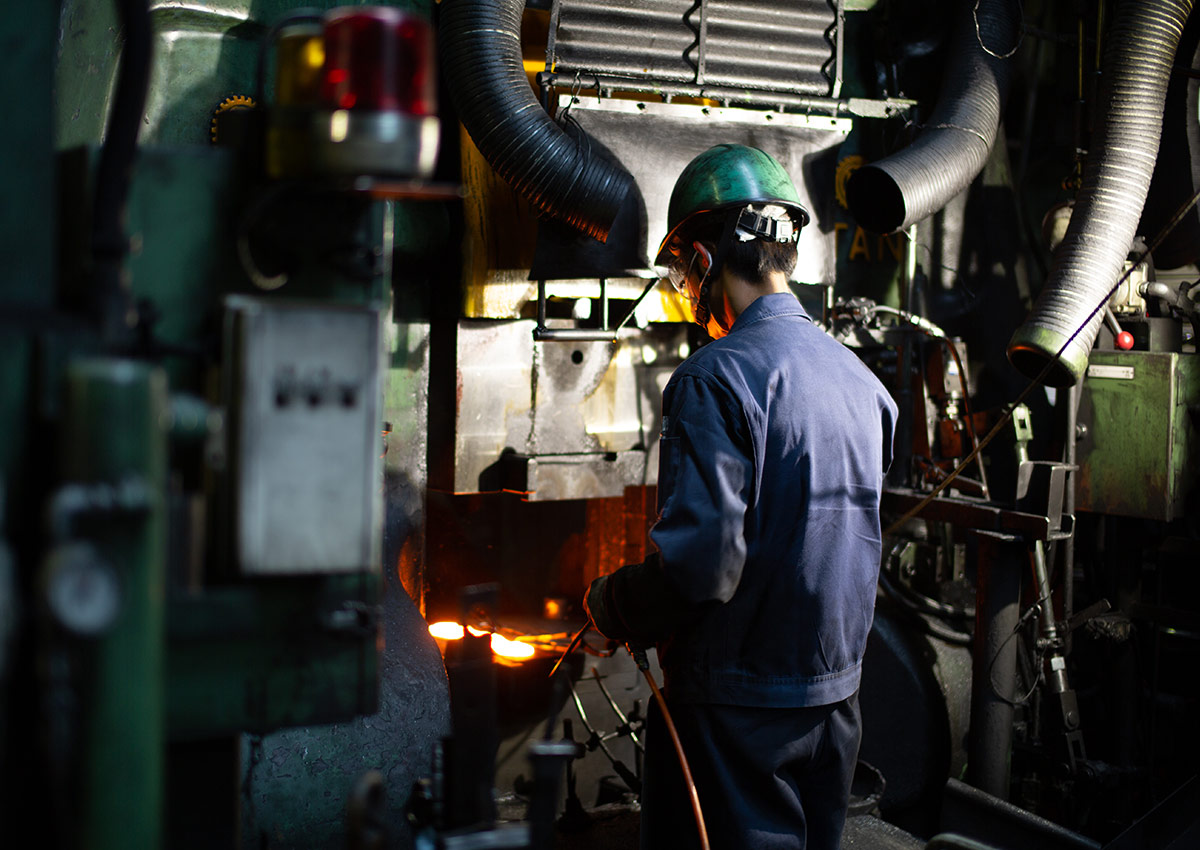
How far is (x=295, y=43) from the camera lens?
113cm

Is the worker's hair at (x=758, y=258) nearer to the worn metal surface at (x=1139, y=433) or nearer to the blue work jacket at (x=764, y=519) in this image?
the blue work jacket at (x=764, y=519)

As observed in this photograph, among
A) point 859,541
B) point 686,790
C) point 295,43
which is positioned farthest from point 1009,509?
point 295,43

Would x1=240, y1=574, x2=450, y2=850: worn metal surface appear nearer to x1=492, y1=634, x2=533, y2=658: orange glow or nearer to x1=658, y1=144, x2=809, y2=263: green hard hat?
x1=492, y1=634, x2=533, y2=658: orange glow

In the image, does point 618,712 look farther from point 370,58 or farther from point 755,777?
point 370,58

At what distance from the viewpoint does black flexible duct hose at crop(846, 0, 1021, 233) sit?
3113mm

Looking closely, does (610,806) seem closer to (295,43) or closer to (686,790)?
(686,790)

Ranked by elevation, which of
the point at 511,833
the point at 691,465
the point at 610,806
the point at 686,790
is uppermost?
the point at 691,465

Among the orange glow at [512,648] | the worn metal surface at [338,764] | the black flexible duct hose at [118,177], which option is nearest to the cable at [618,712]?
the orange glow at [512,648]

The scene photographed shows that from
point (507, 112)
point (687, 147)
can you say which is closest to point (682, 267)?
point (507, 112)

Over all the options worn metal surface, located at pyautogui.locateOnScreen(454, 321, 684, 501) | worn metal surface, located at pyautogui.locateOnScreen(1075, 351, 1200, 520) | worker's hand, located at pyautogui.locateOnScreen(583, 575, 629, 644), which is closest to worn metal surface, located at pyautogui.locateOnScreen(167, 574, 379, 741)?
worker's hand, located at pyautogui.locateOnScreen(583, 575, 629, 644)

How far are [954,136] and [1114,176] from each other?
1.66ft

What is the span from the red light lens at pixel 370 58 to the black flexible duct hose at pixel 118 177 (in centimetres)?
19

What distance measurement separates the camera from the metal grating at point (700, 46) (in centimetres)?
284

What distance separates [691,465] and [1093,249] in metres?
1.97
